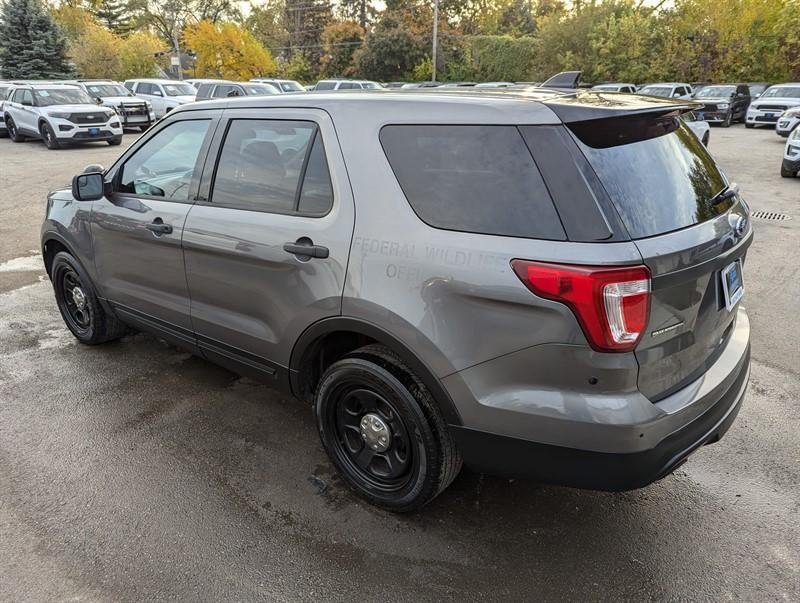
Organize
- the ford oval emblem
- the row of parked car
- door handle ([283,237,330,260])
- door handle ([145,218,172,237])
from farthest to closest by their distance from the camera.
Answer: the row of parked car < door handle ([145,218,172,237]) < door handle ([283,237,330,260]) < the ford oval emblem

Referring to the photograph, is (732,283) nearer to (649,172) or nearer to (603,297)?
(649,172)

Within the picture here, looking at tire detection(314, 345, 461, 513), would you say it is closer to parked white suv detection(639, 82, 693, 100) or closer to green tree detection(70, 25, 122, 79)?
parked white suv detection(639, 82, 693, 100)

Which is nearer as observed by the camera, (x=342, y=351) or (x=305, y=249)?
(x=305, y=249)

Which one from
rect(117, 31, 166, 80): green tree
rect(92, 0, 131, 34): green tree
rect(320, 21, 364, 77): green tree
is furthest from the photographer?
rect(92, 0, 131, 34): green tree

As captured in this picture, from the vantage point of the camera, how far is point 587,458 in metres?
2.12

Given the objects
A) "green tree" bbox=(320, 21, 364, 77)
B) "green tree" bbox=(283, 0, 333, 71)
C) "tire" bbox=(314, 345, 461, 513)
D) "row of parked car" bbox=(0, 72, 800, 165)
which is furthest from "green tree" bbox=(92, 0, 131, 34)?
"tire" bbox=(314, 345, 461, 513)

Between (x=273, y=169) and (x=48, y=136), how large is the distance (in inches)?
649

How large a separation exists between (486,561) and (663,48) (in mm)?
39562

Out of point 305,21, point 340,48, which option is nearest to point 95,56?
point 340,48

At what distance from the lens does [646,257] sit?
2.01 m

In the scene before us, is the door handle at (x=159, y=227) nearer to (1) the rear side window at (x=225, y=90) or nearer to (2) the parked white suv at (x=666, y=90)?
(1) the rear side window at (x=225, y=90)

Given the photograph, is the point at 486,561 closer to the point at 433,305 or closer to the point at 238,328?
the point at 433,305

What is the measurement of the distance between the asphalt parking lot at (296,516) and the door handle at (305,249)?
118 cm

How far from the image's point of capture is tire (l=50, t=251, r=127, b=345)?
4.30 metres
